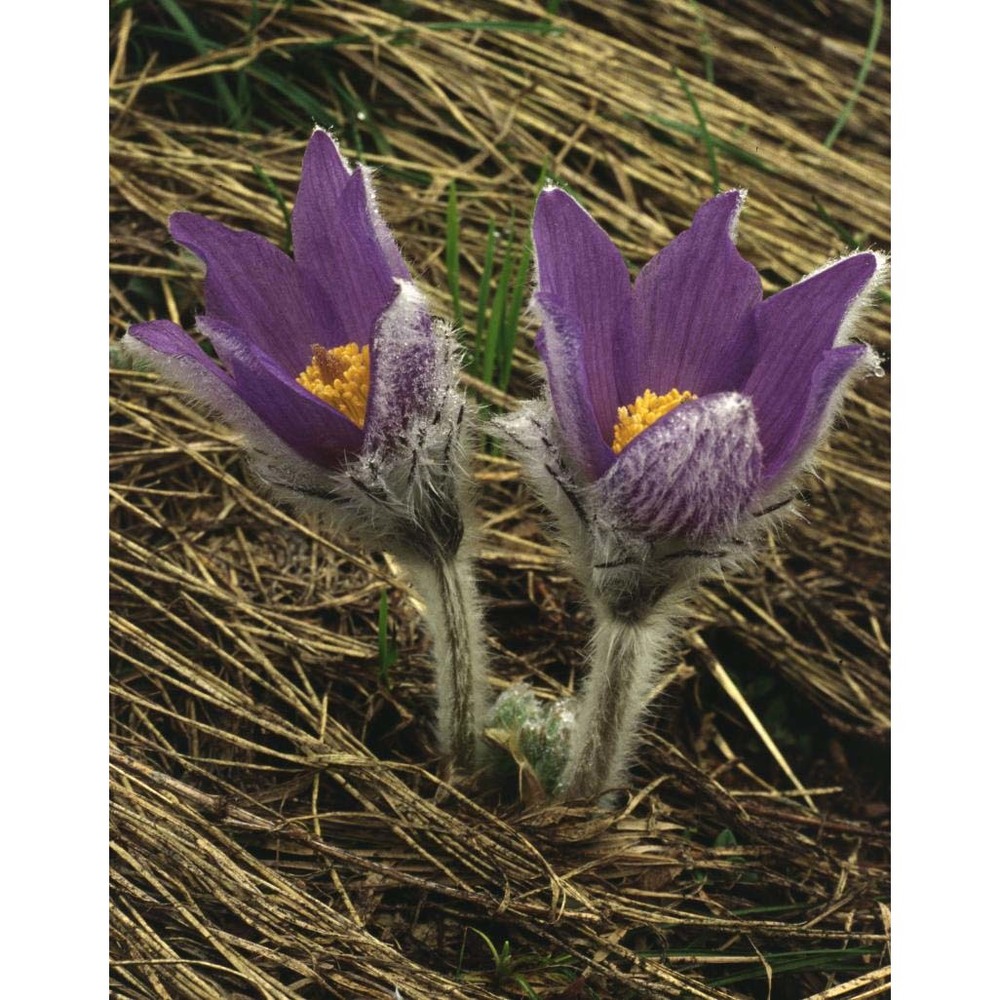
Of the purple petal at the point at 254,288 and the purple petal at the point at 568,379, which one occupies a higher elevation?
the purple petal at the point at 568,379

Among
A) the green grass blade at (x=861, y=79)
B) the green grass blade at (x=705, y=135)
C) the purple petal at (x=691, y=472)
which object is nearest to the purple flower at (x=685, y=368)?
the purple petal at (x=691, y=472)

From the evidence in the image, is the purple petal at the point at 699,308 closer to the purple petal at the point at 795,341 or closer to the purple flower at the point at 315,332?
the purple petal at the point at 795,341

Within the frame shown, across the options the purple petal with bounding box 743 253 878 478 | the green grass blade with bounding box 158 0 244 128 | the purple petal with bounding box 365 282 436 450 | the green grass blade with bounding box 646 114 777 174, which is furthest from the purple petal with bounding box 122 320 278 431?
the green grass blade with bounding box 646 114 777 174

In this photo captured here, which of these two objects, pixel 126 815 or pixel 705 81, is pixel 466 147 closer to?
pixel 705 81

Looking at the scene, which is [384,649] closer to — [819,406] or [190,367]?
[190,367]

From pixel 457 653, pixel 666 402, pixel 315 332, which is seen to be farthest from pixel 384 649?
pixel 666 402

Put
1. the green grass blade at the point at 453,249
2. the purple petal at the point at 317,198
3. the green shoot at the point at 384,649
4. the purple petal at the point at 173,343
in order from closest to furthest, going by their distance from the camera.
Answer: the purple petal at the point at 173,343 < the purple petal at the point at 317,198 < the green shoot at the point at 384,649 < the green grass blade at the point at 453,249

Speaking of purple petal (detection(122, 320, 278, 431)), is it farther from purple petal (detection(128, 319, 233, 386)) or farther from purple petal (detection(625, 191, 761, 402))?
purple petal (detection(625, 191, 761, 402))
